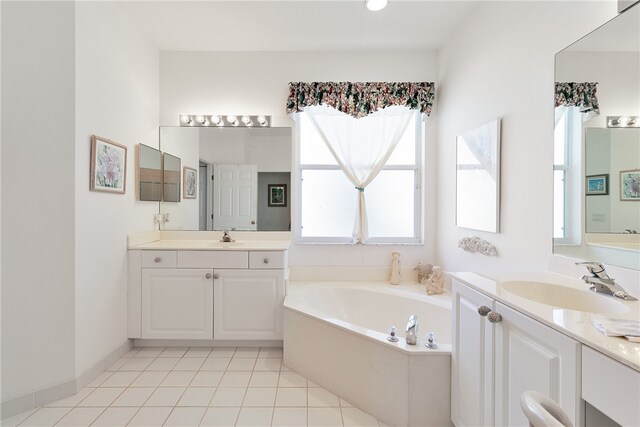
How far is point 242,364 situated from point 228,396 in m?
0.37

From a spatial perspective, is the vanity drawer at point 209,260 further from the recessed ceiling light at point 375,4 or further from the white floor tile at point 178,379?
the recessed ceiling light at point 375,4

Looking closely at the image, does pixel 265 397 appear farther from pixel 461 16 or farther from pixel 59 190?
pixel 461 16

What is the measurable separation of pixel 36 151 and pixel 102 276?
35.0 inches

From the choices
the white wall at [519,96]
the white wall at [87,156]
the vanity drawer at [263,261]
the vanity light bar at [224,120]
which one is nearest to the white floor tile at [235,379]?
the vanity drawer at [263,261]

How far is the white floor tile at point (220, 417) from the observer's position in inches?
61.2

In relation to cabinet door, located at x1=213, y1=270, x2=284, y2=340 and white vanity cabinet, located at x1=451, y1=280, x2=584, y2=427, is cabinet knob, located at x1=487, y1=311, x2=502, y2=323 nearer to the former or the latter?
white vanity cabinet, located at x1=451, y1=280, x2=584, y2=427

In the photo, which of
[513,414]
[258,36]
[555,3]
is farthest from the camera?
[258,36]

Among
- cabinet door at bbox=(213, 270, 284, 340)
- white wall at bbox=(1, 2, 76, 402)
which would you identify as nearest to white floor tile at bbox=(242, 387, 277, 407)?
cabinet door at bbox=(213, 270, 284, 340)

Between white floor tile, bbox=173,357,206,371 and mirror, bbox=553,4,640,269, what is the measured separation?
2.41 meters

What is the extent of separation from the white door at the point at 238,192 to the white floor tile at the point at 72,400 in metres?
1.59

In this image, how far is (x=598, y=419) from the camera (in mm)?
773

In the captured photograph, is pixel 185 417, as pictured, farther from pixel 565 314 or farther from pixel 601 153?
pixel 601 153

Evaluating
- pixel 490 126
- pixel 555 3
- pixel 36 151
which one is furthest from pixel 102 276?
pixel 555 3

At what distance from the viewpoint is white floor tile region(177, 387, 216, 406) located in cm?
172
